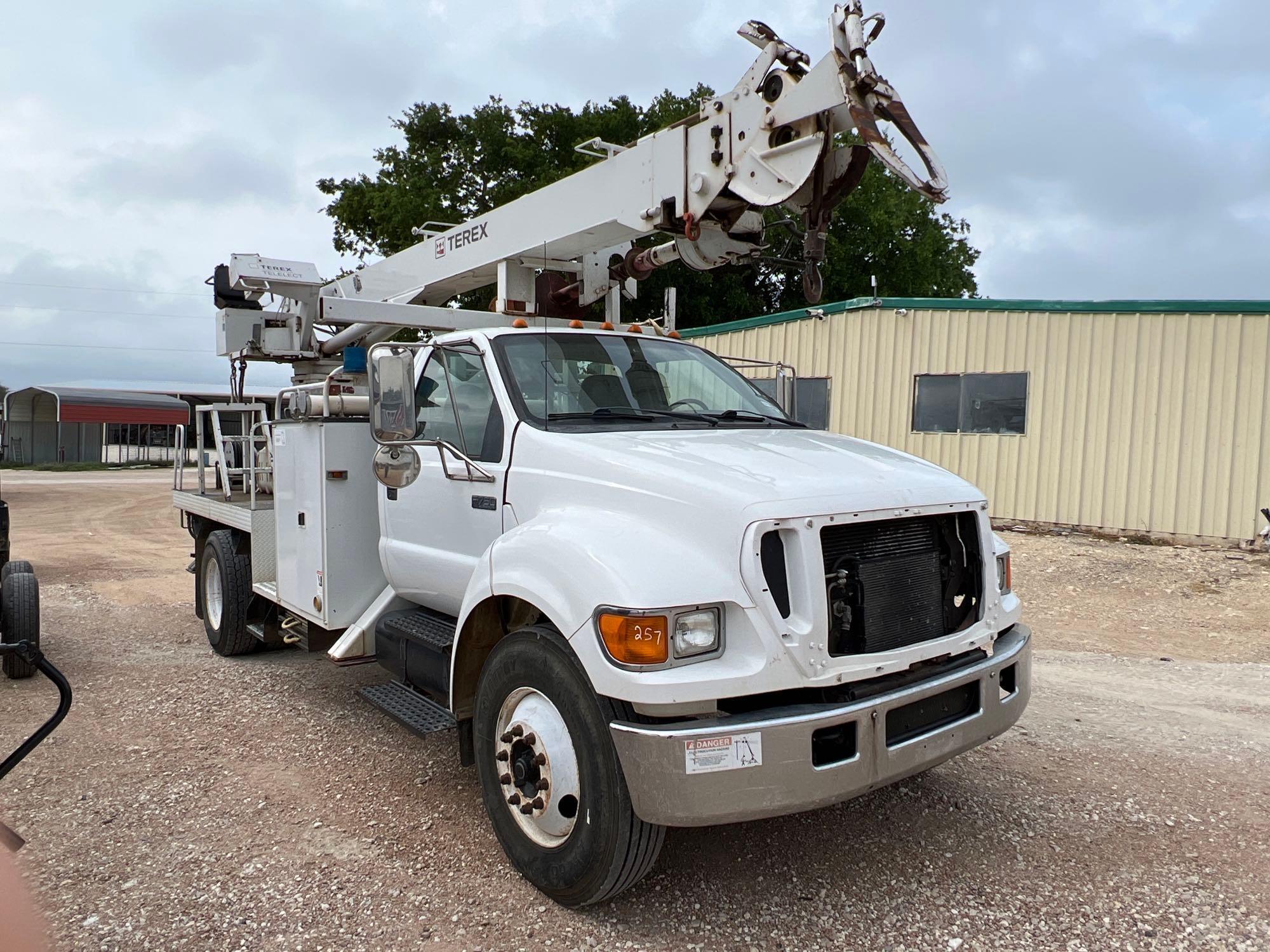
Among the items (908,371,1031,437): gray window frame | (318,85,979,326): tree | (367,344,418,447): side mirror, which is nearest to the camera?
(367,344,418,447): side mirror

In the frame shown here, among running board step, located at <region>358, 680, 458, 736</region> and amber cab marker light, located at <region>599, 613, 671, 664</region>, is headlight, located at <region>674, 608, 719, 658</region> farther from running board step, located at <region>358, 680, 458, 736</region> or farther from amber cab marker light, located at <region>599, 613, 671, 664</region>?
running board step, located at <region>358, 680, 458, 736</region>

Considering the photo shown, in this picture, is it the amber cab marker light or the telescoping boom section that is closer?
the amber cab marker light

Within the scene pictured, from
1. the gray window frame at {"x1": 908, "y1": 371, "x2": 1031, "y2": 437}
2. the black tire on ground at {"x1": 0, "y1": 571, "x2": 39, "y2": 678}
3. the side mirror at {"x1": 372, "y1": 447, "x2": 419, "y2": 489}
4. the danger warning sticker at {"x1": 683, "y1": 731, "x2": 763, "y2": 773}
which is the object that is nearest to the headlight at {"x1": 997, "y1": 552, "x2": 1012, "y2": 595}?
the danger warning sticker at {"x1": 683, "y1": 731, "x2": 763, "y2": 773}

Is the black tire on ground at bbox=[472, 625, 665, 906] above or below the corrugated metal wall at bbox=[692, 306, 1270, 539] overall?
below

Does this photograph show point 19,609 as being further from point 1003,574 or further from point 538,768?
point 1003,574

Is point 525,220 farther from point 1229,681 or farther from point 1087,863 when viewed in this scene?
point 1229,681

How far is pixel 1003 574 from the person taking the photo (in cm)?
390

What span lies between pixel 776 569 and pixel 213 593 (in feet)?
17.4

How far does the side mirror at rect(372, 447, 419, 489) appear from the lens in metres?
3.78

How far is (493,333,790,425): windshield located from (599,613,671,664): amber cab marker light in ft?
4.21

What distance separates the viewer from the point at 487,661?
3.56m

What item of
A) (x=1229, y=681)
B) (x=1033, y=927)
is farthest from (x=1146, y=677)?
(x=1033, y=927)

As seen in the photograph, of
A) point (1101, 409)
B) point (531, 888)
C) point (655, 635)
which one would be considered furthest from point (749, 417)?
point (1101, 409)

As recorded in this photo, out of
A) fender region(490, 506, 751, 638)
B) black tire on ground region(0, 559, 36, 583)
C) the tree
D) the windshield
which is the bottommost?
black tire on ground region(0, 559, 36, 583)
